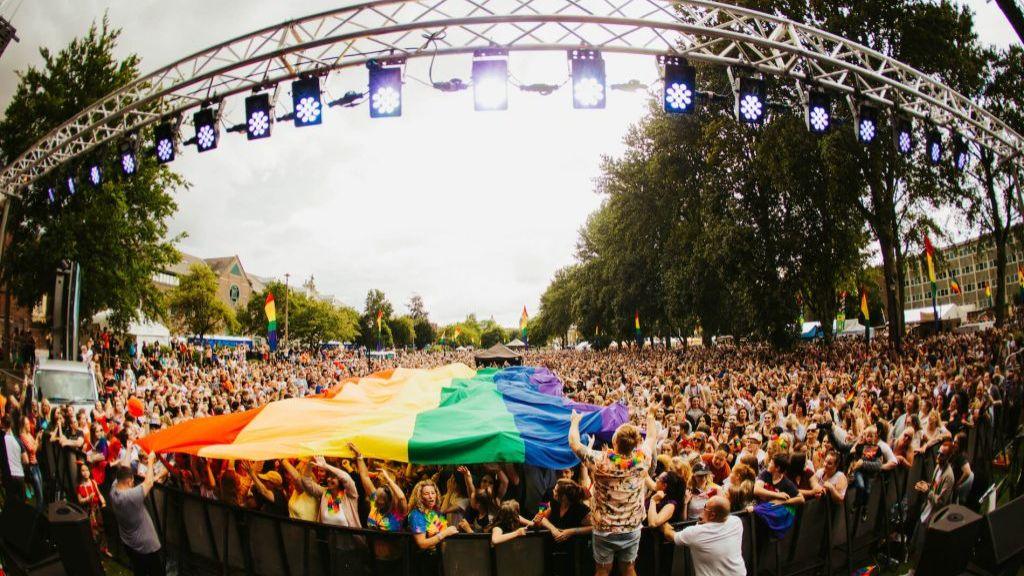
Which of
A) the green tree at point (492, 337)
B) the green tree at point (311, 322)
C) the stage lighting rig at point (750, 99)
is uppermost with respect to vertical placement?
the stage lighting rig at point (750, 99)

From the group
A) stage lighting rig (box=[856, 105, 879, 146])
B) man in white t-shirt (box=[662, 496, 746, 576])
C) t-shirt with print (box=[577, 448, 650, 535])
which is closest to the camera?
man in white t-shirt (box=[662, 496, 746, 576])

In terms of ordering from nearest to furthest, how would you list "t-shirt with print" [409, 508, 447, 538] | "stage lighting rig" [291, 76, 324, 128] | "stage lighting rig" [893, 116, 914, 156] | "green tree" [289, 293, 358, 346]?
"t-shirt with print" [409, 508, 447, 538] → "stage lighting rig" [291, 76, 324, 128] → "stage lighting rig" [893, 116, 914, 156] → "green tree" [289, 293, 358, 346]

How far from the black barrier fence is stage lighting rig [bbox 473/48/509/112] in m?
7.67

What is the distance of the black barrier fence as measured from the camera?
496cm

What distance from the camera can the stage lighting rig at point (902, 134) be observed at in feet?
38.4

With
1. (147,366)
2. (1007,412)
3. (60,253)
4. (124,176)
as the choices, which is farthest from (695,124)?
(60,253)

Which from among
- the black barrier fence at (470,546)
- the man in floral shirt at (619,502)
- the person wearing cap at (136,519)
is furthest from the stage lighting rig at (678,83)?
the person wearing cap at (136,519)

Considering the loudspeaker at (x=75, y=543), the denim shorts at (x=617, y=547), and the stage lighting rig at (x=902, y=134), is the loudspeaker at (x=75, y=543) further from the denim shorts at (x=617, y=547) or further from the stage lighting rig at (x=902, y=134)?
the stage lighting rig at (x=902, y=134)

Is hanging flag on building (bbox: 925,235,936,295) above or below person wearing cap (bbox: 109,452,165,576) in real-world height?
above

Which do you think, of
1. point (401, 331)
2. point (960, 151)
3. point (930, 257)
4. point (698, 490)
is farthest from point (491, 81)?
point (401, 331)

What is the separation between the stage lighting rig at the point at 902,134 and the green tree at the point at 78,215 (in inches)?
1047

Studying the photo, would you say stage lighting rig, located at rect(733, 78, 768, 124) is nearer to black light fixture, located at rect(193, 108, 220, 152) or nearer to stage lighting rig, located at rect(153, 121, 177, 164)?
black light fixture, located at rect(193, 108, 220, 152)

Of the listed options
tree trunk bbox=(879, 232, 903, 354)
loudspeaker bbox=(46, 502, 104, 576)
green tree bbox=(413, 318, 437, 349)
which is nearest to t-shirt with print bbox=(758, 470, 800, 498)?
loudspeaker bbox=(46, 502, 104, 576)

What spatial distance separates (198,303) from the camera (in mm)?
58719
